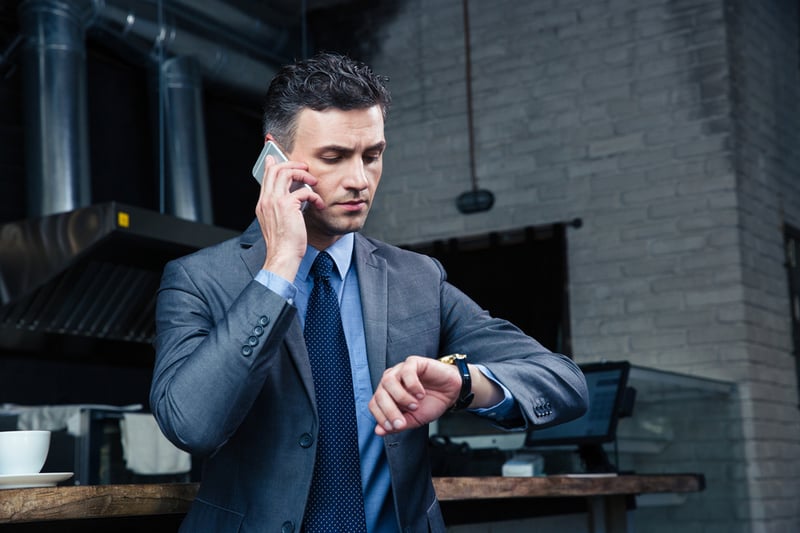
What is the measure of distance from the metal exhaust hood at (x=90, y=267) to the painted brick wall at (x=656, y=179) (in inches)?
73.9

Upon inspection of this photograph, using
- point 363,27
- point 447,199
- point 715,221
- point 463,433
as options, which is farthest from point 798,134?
point 463,433

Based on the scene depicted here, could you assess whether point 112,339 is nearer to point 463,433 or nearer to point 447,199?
point 463,433

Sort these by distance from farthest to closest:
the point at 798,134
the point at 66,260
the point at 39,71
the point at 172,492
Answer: the point at 798,134, the point at 39,71, the point at 66,260, the point at 172,492

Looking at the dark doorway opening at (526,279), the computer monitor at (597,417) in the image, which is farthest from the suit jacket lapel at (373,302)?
the dark doorway opening at (526,279)

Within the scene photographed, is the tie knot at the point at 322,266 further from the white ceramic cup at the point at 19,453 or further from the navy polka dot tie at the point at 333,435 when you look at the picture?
the white ceramic cup at the point at 19,453

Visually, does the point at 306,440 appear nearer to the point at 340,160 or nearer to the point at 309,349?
the point at 309,349

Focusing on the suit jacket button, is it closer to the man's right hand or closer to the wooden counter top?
the man's right hand

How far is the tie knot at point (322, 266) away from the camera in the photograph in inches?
48.9

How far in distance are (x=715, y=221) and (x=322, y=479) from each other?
13.5 feet

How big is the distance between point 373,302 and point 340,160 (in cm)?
18

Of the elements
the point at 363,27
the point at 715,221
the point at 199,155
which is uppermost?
the point at 363,27

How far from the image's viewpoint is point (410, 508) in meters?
1.16

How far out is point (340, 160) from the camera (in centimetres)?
119

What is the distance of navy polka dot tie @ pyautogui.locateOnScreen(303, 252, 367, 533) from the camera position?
1120 millimetres
